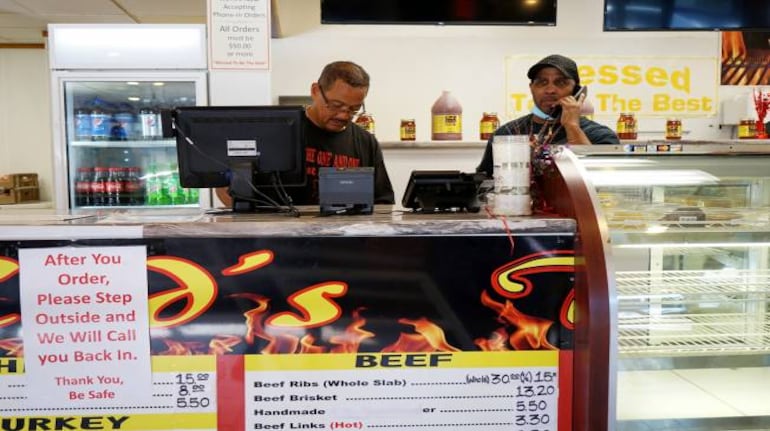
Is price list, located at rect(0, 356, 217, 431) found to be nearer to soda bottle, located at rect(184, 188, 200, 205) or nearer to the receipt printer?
the receipt printer

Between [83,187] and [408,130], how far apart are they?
6.64 feet

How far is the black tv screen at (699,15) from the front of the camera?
11.2ft

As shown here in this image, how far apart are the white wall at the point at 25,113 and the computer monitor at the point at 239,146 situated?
4.80 m

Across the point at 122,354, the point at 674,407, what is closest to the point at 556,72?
the point at 674,407

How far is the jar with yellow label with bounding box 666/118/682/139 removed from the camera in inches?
157

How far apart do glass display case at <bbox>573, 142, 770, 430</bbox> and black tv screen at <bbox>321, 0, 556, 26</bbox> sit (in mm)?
1901

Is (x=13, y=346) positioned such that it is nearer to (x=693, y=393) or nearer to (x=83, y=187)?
(x=693, y=393)

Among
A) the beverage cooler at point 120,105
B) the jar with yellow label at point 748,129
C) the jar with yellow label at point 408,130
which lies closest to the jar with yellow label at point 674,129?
the jar with yellow label at point 748,129

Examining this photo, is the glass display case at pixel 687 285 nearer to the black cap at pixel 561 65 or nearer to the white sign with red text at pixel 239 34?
the black cap at pixel 561 65

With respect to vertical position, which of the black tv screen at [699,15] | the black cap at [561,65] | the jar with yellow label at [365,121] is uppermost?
the black tv screen at [699,15]

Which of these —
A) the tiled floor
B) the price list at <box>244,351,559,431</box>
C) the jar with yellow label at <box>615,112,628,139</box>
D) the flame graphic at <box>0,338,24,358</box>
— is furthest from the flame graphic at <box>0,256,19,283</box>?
the jar with yellow label at <box>615,112,628,139</box>

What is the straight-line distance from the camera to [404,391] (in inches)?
62.4

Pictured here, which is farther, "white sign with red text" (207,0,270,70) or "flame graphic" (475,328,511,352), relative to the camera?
"white sign with red text" (207,0,270,70)

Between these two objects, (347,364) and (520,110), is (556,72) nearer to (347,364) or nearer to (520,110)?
(520,110)
